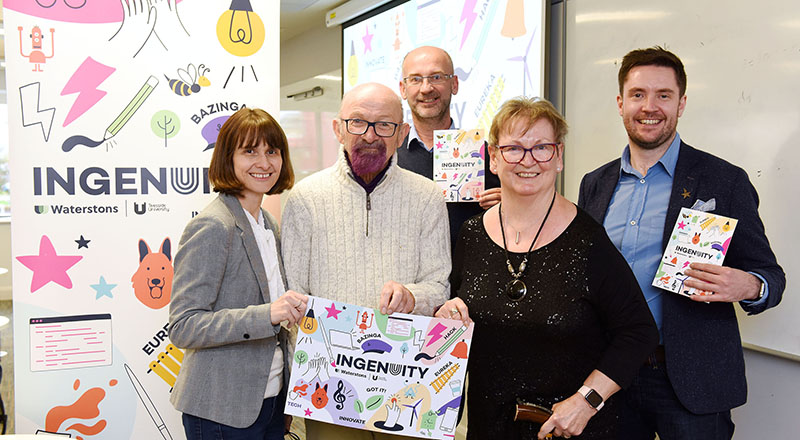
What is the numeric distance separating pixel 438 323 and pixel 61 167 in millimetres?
1627

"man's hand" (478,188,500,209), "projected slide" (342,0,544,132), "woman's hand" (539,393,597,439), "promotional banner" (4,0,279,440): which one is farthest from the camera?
"projected slide" (342,0,544,132)

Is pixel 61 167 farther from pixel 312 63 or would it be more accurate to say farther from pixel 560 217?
pixel 312 63

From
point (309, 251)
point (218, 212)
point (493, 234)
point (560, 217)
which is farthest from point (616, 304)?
point (218, 212)

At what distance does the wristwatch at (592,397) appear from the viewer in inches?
60.5

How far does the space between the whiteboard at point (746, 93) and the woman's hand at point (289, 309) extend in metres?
1.75

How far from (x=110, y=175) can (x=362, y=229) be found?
3.99 feet

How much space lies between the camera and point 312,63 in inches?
279

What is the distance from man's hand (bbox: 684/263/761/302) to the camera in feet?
5.44

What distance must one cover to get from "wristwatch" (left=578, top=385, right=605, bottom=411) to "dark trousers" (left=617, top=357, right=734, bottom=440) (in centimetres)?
39

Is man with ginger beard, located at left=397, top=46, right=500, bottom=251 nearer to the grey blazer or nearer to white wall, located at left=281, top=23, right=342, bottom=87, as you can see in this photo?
the grey blazer

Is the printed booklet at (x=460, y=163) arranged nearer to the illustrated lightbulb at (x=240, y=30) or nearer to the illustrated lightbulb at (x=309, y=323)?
the illustrated lightbulb at (x=309, y=323)

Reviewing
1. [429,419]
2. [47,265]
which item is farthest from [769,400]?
[47,265]

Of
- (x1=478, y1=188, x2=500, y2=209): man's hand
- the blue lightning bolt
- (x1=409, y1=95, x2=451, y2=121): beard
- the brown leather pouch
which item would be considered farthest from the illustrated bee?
the brown leather pouch

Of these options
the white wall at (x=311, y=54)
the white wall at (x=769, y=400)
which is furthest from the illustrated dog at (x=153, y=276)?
the white wall at (x=311, y=54)
